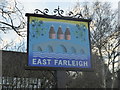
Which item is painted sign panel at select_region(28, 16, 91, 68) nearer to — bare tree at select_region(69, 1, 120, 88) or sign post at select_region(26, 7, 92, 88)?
sign post at select_region(26, 7, 92, 88)

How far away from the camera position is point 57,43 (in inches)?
319

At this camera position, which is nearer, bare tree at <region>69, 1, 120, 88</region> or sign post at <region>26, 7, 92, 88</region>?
→ sign post at <region>26, 7, 92, 88</region>

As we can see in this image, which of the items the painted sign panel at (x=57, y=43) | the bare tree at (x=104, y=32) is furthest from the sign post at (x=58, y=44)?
the bare tree at (x=104, y=32)

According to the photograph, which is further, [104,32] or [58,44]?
[104,32]

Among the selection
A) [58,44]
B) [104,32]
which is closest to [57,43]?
[58,44]

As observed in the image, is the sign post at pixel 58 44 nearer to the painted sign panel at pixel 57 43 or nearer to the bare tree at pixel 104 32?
the painted sign panel at pixel 57 43

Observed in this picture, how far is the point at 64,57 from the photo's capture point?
8070 mm

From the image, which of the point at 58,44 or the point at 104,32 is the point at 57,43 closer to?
the point at 58,44

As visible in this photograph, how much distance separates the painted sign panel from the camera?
7785 millimetres

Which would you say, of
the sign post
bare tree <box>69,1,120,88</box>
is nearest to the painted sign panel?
the sign post

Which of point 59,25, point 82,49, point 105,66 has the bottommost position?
point 105,66

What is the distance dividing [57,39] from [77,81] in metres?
10.3

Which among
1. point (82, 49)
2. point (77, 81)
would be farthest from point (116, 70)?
point (82, 49)

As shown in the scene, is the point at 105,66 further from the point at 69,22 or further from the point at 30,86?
the point at 69,22
